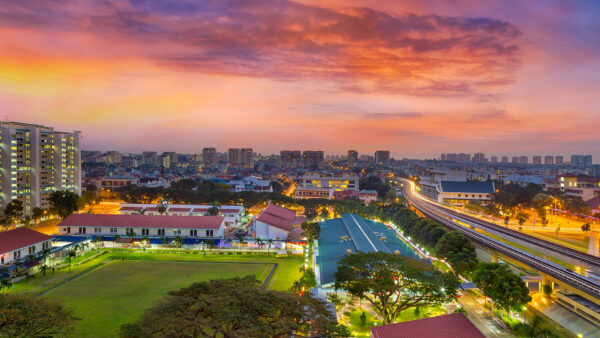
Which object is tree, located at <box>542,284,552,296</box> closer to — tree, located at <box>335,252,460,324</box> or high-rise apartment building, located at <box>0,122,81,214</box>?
tree, located at <box>335,252,460,324</box>

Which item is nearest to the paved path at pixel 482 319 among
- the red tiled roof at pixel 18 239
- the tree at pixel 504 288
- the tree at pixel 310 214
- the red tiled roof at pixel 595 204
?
the tree at pixel 504 288

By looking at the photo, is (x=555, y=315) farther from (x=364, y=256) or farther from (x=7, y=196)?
(x=7, y=196)

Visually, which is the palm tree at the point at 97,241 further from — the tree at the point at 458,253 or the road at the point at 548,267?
the road at the point at 548,267

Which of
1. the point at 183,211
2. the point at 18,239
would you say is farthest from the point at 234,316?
the point at 183,211

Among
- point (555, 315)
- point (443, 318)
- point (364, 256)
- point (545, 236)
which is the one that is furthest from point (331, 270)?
point (545, 236)

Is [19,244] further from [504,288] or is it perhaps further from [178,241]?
[504,288]

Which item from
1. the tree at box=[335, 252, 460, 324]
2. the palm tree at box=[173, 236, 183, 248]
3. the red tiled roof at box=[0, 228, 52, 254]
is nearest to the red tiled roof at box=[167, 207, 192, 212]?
the palm tree at box=[173, 236, 183, 248]
